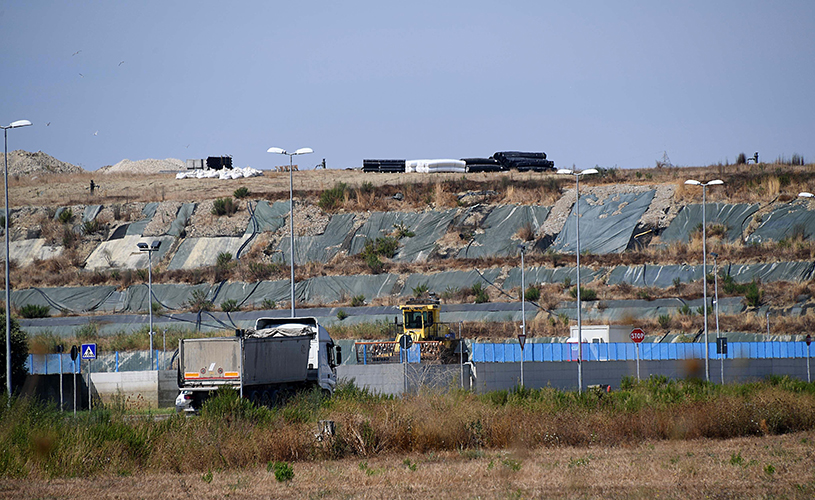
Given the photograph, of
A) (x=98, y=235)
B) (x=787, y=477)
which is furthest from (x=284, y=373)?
(x=98, y=235)

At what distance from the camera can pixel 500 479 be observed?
1466cm

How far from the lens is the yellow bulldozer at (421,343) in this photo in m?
41.6

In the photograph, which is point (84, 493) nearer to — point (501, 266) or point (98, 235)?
point (501, 266)

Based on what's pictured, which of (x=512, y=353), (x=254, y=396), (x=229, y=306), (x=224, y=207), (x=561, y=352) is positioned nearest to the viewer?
(x=254, y=396)

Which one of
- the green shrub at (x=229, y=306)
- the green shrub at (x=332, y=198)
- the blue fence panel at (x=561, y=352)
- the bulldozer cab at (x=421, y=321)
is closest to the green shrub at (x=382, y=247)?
the green shrub at (x=332, y=198)

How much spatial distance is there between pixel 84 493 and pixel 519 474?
7.21 m

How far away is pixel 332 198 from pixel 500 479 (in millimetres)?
63456

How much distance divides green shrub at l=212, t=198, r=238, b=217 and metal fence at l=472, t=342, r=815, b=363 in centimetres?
4267

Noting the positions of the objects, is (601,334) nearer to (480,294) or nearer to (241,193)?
(480,294)

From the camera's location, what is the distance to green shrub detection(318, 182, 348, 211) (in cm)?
7612

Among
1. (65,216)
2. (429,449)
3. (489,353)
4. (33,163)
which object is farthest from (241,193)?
(33,163)

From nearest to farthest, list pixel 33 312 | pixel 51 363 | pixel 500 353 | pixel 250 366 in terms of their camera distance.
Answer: pixel 250 366, pixel 500 353, pixel 51 363, pixel 33 312

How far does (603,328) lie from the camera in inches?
1820

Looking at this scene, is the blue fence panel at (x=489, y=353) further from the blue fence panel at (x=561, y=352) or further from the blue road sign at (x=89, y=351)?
the blue road sign at (x=89, y=351)
